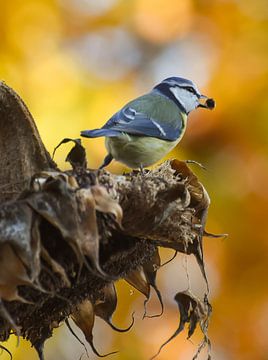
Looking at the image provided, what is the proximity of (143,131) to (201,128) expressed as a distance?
1101 millimetres

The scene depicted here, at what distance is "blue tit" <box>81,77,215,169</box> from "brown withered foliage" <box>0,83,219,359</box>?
0.56 meters

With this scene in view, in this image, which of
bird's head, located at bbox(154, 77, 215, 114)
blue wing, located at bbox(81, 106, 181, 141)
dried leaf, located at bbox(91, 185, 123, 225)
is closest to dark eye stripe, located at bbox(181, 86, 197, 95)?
bird's head, located at bbox(154, 77, 215, 114)

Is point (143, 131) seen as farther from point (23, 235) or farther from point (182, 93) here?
point (23, 235)

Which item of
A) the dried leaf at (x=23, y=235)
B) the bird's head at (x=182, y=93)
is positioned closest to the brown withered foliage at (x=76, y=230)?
the dried leaf at (x=23, y=235)

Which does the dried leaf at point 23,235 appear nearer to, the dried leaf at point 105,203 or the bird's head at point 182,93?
the dried leaf at point 105,203

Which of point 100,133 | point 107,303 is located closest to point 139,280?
point 107,303

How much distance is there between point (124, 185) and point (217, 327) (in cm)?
227

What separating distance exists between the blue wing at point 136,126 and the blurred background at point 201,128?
2.31 feet

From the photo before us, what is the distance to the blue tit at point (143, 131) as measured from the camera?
198cm

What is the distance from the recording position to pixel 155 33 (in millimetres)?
3537

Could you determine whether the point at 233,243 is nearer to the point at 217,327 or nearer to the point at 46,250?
the point at 217,327

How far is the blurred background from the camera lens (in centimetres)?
298

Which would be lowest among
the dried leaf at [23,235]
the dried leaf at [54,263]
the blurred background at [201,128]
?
the blurred background at [201,128]

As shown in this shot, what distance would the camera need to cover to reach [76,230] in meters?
0.88
